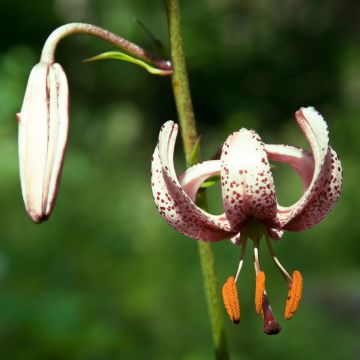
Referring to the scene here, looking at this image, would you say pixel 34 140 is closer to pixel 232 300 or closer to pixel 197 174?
pixel 197 174

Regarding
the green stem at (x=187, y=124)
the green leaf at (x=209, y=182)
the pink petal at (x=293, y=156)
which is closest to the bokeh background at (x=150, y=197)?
the green stem at (x=187, y=124)

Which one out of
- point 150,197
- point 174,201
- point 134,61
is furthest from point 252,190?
point 150,197

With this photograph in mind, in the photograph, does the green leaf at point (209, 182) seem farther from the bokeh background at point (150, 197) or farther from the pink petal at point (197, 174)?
the bokeh background at point (150, 197)

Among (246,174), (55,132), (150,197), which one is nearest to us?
(246,174)

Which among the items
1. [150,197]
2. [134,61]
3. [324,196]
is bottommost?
[324,196]

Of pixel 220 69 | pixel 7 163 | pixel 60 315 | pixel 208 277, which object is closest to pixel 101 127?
pixel 220 69

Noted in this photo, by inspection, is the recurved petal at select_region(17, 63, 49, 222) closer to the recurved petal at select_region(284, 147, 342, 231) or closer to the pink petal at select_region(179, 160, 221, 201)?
the pink petal at select_region(179, 160, 221, 201)
